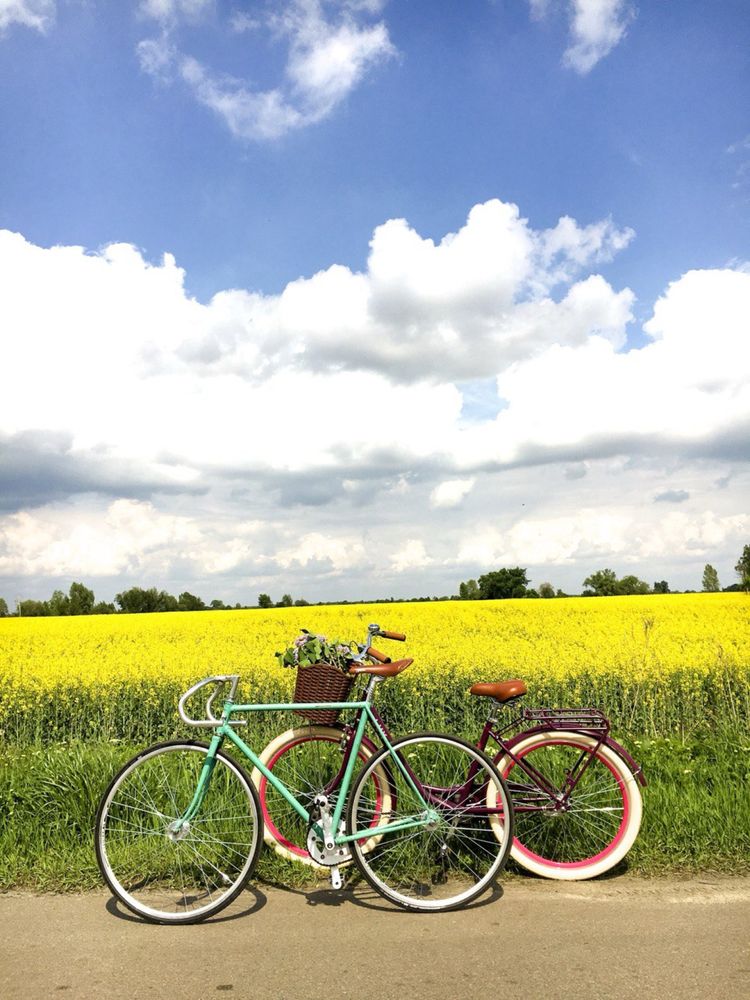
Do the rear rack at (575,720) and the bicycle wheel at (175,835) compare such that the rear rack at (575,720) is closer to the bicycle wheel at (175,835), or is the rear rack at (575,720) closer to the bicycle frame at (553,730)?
the bicycle frame at (553,730)

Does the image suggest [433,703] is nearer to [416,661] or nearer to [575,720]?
[416,661]

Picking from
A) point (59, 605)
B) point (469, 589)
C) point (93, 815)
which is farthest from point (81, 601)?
point (93, 815)

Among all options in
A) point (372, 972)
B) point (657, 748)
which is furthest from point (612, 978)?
point (657, 748)

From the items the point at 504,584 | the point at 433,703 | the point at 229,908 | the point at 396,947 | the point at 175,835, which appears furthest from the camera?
the point at 504,584

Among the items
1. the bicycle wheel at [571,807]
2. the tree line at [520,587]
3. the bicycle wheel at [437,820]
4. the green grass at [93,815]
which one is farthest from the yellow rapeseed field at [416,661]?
the tree line at [520,587]

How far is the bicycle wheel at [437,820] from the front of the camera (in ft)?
14.8

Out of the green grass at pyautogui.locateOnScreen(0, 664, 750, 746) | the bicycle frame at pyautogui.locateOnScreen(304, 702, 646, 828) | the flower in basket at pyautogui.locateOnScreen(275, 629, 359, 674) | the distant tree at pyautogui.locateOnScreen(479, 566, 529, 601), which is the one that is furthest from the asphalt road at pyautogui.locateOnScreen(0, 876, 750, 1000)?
the distant tree at pyautogui.locateOnScreen(479, 566, 529, 601)

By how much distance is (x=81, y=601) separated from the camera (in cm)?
4878

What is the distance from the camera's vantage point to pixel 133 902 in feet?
14.1

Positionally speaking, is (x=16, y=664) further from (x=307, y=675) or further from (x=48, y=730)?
(x=307, y=675)

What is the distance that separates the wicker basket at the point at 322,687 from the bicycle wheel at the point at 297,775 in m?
0.14

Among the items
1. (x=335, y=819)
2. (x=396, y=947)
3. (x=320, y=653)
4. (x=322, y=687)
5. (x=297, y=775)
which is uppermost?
(x=320, y=653)

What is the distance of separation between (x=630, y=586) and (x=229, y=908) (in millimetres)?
50158

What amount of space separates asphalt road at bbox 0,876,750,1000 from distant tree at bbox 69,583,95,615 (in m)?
41.1
